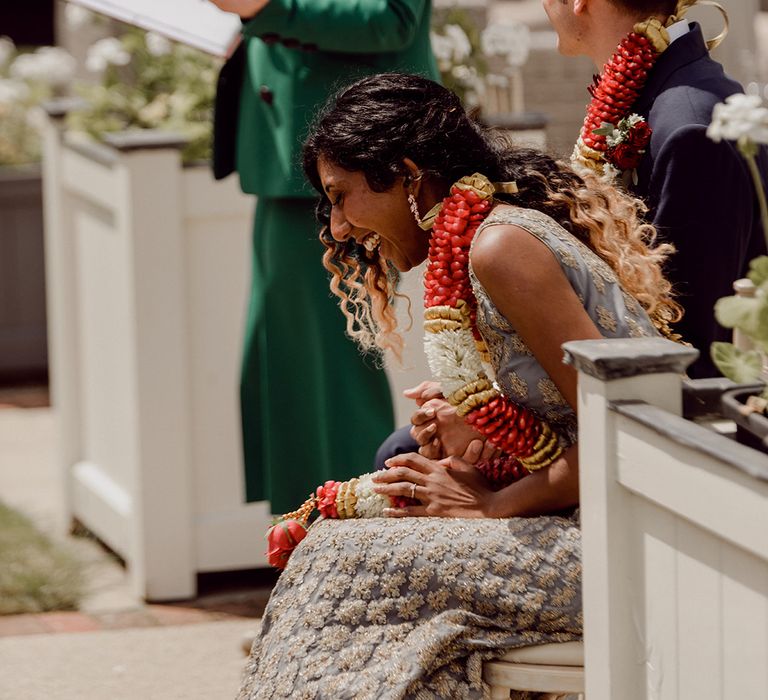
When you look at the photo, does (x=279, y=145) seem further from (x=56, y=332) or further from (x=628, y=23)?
(x=56, y=332)

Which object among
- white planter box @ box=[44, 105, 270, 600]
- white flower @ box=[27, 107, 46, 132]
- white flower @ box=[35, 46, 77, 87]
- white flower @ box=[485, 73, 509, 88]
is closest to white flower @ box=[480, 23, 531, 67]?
white flower @ box=[485, 73, 509, 88]

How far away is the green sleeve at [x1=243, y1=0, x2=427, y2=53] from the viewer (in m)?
3.27

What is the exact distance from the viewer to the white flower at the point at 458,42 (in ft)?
14.3

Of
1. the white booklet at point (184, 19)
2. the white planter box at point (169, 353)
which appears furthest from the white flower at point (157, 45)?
the white booklet at point (184, 19)

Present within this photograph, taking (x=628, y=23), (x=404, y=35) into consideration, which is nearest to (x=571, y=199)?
(x=628, y=23)

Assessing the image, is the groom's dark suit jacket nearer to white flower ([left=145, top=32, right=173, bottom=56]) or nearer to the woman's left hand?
the woman's left hand

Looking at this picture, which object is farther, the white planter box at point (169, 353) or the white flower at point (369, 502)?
the white planter box at point (169, 353)

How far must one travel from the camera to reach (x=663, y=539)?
5.72 feet

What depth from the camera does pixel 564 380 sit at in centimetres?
216

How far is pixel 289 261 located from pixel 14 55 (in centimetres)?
607

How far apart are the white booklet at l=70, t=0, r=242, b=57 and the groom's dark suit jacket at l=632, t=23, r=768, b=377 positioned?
4.26 feet

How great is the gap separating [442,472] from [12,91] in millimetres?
6165

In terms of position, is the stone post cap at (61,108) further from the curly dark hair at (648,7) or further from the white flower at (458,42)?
the curly dark hair at (648,7)

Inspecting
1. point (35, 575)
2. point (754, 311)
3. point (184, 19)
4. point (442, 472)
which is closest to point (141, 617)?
point (35, 575)
